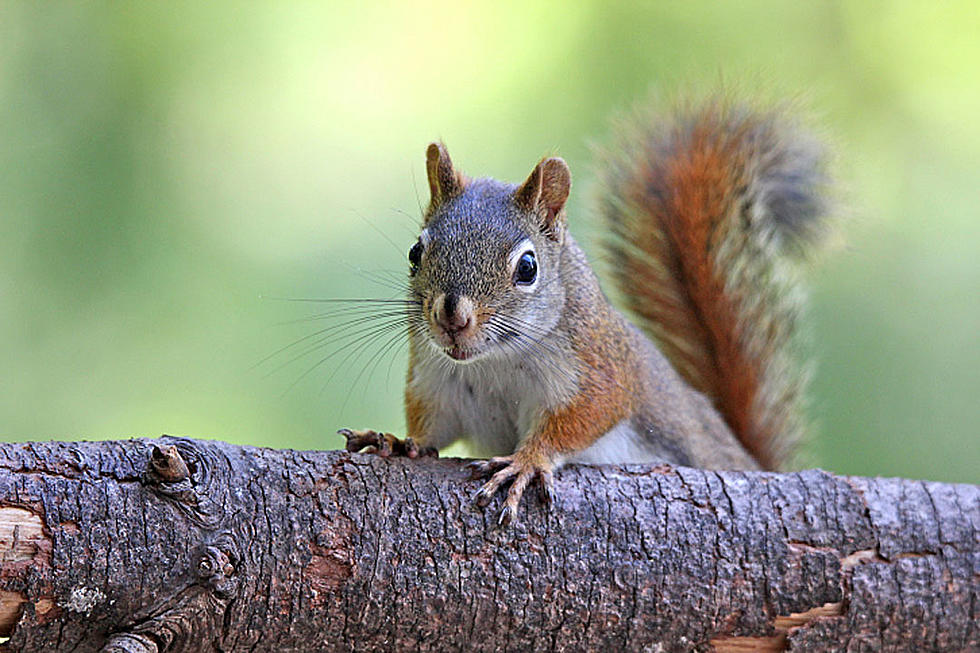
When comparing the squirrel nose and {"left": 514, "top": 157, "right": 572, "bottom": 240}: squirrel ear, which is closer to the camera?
the squirrel nose

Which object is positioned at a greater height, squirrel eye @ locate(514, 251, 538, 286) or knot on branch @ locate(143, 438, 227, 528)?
squirrel eye @ locate(514, 251, 538, 286)

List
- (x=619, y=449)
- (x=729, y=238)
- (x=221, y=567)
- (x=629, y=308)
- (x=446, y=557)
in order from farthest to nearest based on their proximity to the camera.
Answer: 1. (x=629, y=308)
2. (x=729, y=238)
3. (x=619, y=449)
4. (x=446, y=557)
5. (x=221, y=567)

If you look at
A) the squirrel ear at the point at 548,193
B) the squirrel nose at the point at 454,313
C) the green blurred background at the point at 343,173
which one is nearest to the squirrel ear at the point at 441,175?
the squirrel ear at the point at 548,193

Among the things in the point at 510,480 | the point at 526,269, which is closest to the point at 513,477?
the point at 510,480

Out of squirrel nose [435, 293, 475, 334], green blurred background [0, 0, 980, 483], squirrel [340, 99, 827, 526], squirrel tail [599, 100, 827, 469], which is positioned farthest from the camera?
green blurred background [0, 0, 980, 483]

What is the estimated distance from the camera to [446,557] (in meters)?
1.76

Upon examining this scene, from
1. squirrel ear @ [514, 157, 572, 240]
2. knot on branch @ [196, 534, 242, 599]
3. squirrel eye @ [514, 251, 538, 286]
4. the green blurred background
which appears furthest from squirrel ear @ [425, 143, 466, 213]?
knot on branch @ [196, 534, 242, 599]

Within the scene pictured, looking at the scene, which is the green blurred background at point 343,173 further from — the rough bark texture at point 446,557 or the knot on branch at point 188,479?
the knot on branch at point 188,479

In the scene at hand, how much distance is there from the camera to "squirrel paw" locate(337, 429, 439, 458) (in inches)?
77.2

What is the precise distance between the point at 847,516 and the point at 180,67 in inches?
110

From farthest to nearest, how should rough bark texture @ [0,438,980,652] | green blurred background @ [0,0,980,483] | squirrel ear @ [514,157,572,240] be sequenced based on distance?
green blurred background @ [0,0,980,483], squirrel ear @ [514,157,572,240], rough bark texture @ [0,438,980,652]

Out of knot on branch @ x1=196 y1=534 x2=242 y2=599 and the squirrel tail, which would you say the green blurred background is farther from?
knot on branch @ x1=196 y1=534 x2=242 y2=599

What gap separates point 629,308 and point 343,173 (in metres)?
1.21

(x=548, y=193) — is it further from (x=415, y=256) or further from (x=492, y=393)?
(x=492, y=393)
